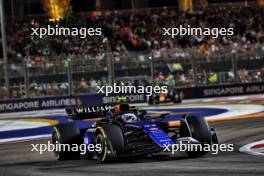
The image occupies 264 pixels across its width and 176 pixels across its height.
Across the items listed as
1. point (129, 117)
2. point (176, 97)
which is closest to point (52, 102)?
point (176, 97)

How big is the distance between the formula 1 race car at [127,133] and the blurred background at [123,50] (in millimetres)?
16989

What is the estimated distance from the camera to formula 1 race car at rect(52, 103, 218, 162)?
12.7 metres

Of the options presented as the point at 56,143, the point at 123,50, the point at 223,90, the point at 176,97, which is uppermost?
the point at 123,50

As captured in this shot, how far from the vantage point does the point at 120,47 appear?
38.3 metres

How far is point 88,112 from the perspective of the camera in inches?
554

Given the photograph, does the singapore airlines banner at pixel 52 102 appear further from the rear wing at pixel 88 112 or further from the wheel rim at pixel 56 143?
the rear wing at pixel 88 112

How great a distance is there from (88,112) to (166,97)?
683 inches

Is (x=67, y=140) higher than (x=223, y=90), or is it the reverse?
(x=223, y=90)

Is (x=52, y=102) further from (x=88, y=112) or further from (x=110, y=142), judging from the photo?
(x=110, y=142)

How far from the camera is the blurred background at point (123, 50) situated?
31281mm

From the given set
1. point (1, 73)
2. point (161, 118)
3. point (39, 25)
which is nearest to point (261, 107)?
point (1, 73)

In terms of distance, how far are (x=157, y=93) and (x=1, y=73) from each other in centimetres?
630

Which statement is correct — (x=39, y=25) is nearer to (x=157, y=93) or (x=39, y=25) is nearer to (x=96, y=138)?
(x=157, y=93)

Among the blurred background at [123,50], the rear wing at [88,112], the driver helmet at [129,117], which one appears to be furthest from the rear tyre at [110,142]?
the blurred background at [123,50]
